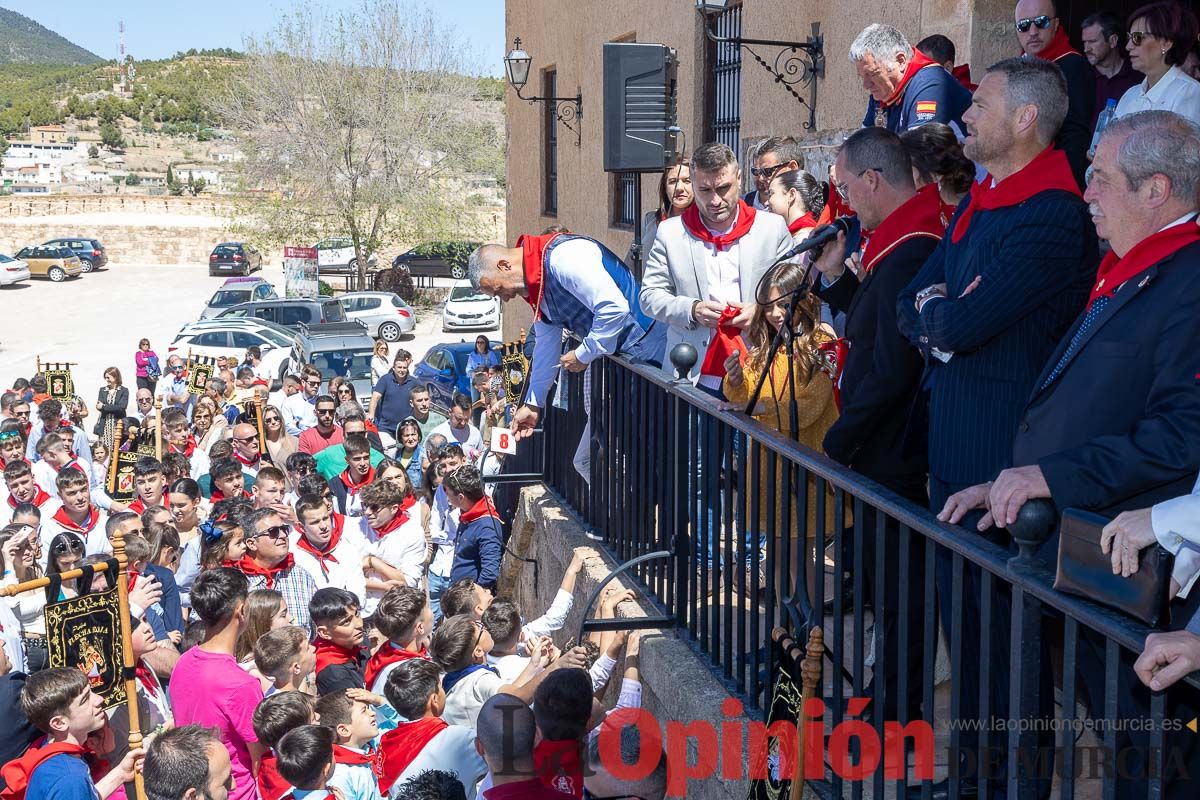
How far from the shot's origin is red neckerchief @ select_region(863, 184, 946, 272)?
3684 millimetres

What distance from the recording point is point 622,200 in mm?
14531

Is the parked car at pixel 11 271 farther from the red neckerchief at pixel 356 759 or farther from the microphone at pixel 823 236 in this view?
the microphone at pixel 823 236

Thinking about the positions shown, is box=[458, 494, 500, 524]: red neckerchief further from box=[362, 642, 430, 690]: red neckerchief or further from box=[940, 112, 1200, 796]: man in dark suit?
box=[940, 112, 1200, 796]: man in dark suit

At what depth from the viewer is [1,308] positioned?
42656mm

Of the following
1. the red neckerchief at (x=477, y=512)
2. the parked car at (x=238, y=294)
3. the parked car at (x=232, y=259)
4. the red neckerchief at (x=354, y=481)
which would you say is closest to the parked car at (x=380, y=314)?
the parked car at (x=238, y=294)

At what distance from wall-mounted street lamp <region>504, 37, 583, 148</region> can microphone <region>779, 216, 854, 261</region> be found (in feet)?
40.2

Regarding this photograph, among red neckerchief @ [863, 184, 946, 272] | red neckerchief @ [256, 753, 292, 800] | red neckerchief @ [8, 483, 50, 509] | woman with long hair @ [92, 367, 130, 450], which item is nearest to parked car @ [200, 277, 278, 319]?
woman with long hair @ [92, 367, 130, 450]

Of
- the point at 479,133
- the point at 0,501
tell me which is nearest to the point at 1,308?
the point at 479,133

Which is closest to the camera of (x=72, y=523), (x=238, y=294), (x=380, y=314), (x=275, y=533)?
(x=275, y=533)

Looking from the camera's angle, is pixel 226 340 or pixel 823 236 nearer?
pixel 823 236

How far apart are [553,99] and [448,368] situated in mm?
4821

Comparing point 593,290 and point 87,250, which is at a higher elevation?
point 593,290

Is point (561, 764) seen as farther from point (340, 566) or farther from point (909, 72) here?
point (340, 566)

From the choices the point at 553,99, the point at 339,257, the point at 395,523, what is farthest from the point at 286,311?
the point at 395,523
